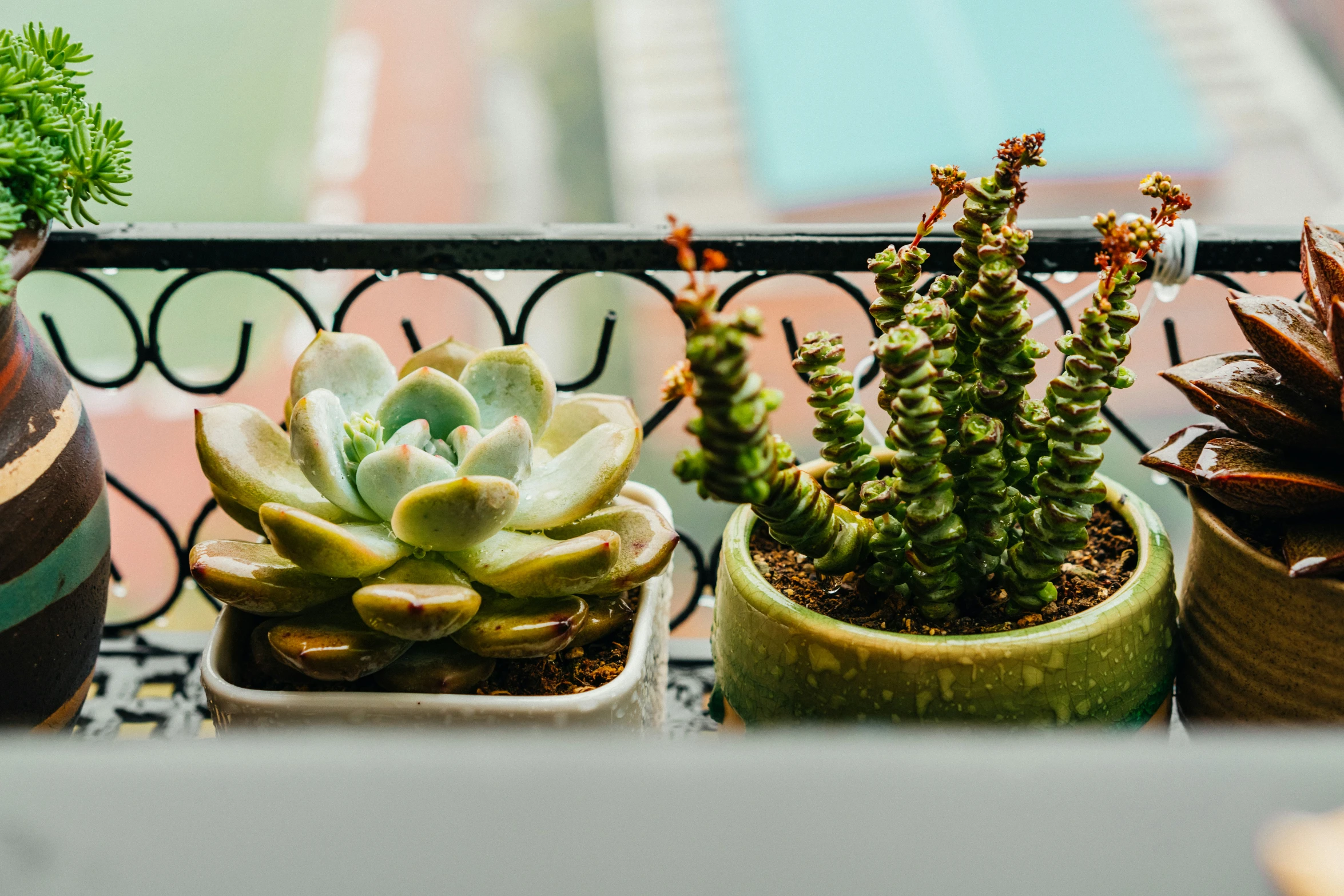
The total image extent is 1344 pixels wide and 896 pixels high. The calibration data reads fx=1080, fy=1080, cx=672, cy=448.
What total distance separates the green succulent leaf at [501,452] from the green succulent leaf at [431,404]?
1.3 inches

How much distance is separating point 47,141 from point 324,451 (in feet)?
0.53

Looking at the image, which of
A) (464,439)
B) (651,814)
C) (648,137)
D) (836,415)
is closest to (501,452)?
(464,439)

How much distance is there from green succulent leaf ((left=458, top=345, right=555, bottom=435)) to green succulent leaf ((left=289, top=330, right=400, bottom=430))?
4 cm

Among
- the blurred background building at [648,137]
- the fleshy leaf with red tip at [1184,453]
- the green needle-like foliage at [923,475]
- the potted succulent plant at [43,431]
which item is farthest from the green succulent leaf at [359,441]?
the blurred background building at [648,137]

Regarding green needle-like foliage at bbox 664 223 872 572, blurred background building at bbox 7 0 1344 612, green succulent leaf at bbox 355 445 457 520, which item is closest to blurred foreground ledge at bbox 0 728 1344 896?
green needle-like foliage at bbox 664 223 872 572

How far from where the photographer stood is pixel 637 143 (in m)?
4.68

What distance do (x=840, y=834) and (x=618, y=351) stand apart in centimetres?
355

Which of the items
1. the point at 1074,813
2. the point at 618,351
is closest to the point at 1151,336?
the point at 618,351

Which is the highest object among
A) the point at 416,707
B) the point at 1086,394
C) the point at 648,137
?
the point at 1086,394

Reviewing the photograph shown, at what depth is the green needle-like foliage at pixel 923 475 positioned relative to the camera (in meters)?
0.36

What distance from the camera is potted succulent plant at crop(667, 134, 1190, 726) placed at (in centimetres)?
38

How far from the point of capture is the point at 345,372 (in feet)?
1.60

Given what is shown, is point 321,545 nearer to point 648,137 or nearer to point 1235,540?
point 1235,540

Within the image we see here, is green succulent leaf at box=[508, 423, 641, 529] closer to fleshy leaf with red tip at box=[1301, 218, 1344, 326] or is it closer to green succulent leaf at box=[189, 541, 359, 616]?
green succulent leaf at box=[189, 541, 359, 616]
